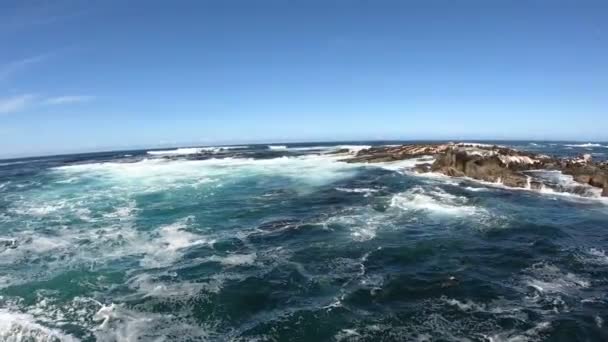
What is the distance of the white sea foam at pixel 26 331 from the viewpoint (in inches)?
435

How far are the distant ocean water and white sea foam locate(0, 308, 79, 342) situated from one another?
41 millimetres

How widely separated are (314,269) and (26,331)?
8.36 metres

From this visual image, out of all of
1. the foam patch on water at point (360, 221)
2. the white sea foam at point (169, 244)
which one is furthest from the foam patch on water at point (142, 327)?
the foam patch on water at point (360, 221)

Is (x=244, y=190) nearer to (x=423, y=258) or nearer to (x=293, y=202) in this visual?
(x=293, y=202)

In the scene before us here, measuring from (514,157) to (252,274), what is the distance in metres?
31.5

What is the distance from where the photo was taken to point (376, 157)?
5222cm

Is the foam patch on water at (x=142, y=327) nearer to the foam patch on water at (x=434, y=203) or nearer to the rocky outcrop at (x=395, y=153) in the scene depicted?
the foam patch on water at (x=434, y=203)

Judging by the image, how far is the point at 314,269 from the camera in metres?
15.1

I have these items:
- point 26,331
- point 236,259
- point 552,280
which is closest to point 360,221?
point 236,259

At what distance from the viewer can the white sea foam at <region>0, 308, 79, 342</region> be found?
11.0 m

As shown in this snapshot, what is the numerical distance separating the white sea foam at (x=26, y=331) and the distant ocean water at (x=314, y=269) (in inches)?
1.6

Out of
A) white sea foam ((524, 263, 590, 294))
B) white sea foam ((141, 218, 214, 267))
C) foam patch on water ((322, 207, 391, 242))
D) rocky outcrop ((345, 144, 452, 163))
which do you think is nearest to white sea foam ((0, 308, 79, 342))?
white sea foam ((141, 218, 214, 267))

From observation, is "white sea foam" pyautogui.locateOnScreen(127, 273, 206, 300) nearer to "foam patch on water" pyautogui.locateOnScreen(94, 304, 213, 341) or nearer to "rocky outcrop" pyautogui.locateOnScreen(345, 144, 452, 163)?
"foam patch on water" pyautogui.locateOnScreen(94, 304, 213, 341)

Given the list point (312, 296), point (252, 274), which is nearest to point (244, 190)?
point (252, 274)
